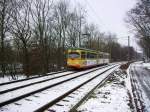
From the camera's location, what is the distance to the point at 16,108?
825 centimetres

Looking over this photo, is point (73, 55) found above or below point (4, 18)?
below

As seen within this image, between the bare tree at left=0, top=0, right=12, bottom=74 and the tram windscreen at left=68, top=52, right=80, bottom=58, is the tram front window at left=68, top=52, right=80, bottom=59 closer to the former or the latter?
the tram windscreen at left=68, top=52, right=80, bottom=58

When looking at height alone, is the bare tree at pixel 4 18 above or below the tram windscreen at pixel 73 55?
above

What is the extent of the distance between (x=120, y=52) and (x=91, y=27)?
43269 mm

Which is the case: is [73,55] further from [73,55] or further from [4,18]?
[4,18]

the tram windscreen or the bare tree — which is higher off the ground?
the bare tree

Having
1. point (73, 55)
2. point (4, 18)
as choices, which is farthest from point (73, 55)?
point (4, 18)

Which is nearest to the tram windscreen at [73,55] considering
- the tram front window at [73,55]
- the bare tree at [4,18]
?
the tram front window at [73,55]

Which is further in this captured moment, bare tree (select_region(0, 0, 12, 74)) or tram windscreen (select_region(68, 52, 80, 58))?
bare tree (select_region(0, 0, 12, 74))

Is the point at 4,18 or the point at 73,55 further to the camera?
the point at 4,18

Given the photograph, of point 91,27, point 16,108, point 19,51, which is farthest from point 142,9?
point 91,27

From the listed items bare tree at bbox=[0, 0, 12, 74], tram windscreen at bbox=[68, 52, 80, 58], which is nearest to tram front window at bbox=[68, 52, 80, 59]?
tram windscreen at bbox=[68, 52, 80, 58]

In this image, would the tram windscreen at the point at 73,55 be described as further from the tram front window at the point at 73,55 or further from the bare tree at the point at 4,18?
the bare tree at the point at 4,18

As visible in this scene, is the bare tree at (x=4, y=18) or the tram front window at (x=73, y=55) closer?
the tram front window at (x=73, y=55)
